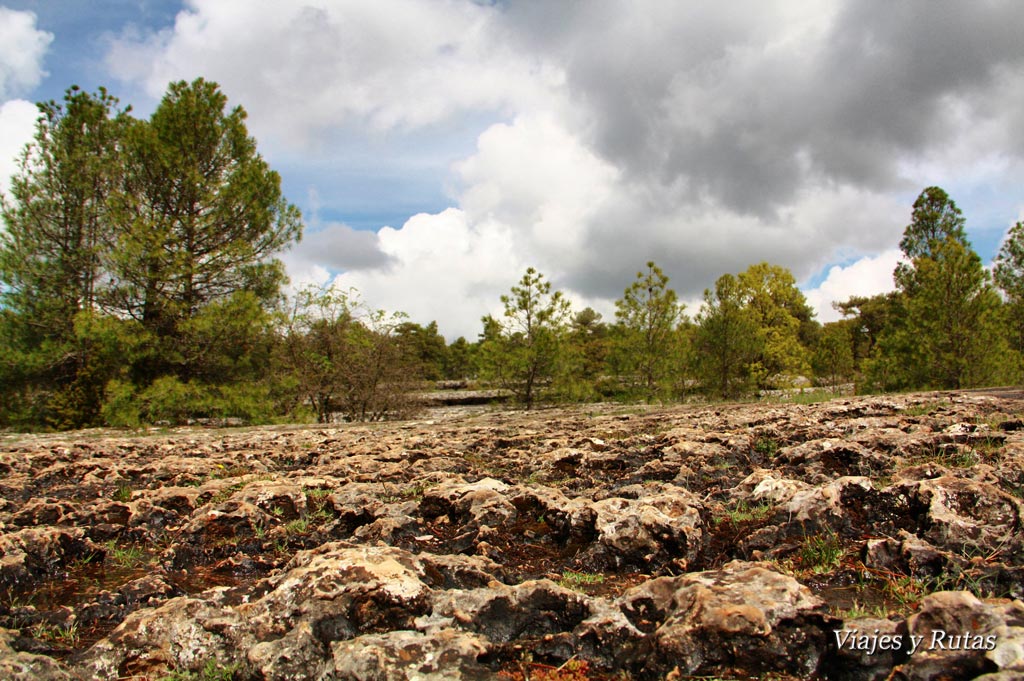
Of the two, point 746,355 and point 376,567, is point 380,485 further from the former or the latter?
point 746,355

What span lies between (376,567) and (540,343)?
17.8 meters

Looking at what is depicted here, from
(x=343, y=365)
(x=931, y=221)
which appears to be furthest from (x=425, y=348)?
(x=931, y=221)

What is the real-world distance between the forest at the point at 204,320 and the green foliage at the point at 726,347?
6 cm

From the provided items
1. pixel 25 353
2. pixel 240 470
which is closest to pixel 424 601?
pixel 240 470

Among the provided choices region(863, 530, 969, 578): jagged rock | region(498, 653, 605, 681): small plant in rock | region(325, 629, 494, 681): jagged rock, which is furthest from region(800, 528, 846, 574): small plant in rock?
region(325, 629, 494, 681): jagged rock

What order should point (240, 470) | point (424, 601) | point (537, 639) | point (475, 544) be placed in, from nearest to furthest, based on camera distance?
point (537, 639) → point (424, 601) → point (475, 544) → point (240, 470)

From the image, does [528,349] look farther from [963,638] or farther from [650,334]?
[963,638]

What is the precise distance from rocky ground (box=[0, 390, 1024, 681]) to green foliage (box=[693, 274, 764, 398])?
57.1ft

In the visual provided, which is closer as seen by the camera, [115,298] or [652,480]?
[652,480]

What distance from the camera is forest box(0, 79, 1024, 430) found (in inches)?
773

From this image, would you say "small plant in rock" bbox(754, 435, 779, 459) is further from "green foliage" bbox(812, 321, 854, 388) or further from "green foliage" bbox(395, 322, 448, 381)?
"green foliage" bbox(812, 321, 854, 388)

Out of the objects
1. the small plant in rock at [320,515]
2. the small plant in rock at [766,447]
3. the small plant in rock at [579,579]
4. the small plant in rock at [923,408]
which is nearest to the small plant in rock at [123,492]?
the small plant in rock at [320,515]

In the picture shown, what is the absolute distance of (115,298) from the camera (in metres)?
20.3

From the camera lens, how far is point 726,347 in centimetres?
2123
